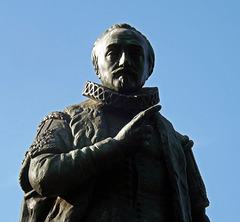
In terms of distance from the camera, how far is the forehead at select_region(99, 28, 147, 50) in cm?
690

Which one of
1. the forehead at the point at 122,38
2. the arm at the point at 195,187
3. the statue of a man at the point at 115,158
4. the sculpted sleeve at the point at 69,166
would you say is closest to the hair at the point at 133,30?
the statue of a man at the point at 115,158

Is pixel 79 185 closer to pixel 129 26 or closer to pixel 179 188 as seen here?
pixel 179 188

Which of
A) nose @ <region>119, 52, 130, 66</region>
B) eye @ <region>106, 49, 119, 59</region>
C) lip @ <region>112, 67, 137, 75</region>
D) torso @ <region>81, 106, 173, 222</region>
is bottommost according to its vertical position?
torso @ <region>81, 106, 173, 222</region>

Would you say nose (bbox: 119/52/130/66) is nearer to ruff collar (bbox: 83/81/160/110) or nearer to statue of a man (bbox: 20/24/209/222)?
statue of a man (bbox: 20/24/209/222)

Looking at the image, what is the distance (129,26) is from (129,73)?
A: 0.91 metres

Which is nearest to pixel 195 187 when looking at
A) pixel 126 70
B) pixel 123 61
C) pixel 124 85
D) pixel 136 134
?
pixel 136 134

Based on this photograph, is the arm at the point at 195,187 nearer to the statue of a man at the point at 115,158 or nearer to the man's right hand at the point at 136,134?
the statue of a man at the point at 115,158

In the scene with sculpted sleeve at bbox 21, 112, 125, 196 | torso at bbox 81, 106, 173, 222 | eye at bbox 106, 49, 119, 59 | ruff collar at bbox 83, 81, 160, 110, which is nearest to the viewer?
sculpted sleeve at bbox 21, 112, 125, 196

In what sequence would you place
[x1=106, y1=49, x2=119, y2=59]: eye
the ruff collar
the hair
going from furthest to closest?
the hair → [x1=106, y1=49, x2=119, y2=59]: eye → the ruff collar

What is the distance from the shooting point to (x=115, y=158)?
582 centimetres

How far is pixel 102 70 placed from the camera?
700 cm

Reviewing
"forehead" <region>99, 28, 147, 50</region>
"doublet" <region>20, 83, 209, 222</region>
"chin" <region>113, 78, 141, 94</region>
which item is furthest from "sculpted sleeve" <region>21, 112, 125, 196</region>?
"forehead" <region>99, 28, 147, 50</region>

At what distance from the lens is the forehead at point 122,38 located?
6896 millimetres

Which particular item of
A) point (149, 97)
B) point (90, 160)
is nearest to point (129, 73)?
point (149, 97)
